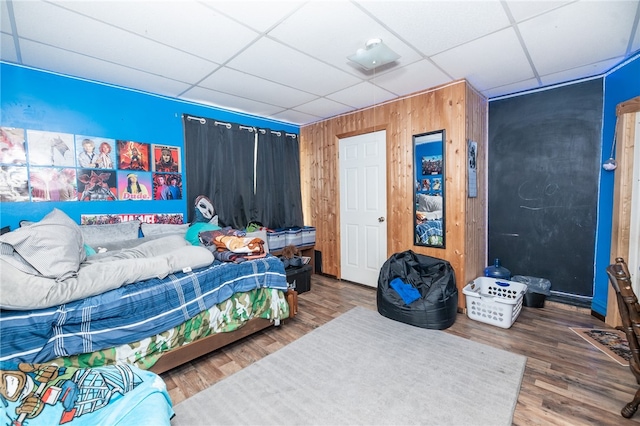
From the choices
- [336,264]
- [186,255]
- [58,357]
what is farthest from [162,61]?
[336,264]

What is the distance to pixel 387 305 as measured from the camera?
116 inches

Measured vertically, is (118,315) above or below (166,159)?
below

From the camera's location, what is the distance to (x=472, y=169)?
3207 millimetres

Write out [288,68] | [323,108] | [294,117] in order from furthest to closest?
[294,117]
[323,108]
[288,68]

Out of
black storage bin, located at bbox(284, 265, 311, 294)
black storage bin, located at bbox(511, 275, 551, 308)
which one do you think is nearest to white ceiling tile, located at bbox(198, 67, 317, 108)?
black storage bin, located at bbox(284, 265, 311, 294)

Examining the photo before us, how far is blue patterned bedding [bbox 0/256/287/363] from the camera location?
4.80 feet

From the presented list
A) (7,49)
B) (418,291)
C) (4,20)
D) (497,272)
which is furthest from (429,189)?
(7,49)

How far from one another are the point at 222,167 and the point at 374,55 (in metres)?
2.36

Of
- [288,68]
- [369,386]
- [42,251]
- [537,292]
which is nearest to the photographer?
[42,251]

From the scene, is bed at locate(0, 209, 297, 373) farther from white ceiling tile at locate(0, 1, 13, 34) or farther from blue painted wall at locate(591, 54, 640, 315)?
blue painted wall at locate(591, 54, 640, 315)

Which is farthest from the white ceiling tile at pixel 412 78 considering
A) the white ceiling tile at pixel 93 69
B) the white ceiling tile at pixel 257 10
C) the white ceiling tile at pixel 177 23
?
the white ceiling tile at pixel 93 69

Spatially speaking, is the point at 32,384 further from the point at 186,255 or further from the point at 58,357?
the point at 186,255

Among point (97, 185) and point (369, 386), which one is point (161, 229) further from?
point (369, 386)

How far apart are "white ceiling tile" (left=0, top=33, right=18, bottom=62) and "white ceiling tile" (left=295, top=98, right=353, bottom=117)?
2.63 meters
